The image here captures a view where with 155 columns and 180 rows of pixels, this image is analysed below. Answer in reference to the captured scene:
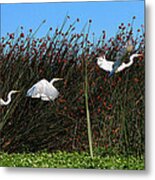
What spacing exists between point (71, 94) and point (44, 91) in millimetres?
184

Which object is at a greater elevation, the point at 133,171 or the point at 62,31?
the point at 62,31

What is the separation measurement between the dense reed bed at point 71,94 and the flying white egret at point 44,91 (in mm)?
30

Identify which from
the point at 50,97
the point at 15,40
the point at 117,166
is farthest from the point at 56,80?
the point at 117,166

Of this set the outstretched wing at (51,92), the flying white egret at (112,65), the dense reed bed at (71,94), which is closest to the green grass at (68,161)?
the dense reed bed at (71,94)

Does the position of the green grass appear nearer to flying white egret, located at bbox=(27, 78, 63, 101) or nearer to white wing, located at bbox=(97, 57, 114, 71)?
flying white egret, located at bbox=(27, 78, 63, 101)

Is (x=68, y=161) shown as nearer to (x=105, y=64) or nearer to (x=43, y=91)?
(x=43, y=91)

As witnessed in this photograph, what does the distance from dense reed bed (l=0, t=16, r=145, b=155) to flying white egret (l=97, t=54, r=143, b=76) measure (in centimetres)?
3

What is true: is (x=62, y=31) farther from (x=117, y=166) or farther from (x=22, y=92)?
(x=117, y=166)

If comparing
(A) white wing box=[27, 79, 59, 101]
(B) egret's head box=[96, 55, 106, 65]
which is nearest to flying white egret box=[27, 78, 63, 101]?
(A) white wing box=[27, 79, 59, 101]

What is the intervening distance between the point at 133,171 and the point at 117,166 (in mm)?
111

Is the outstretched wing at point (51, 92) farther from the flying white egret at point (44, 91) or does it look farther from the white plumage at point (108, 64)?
the white plumage at point (108, 64)

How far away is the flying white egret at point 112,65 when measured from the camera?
3947 millimetres

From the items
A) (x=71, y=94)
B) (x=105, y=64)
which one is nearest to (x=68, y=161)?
(x=71, y=94)

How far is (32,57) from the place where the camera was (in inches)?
162
